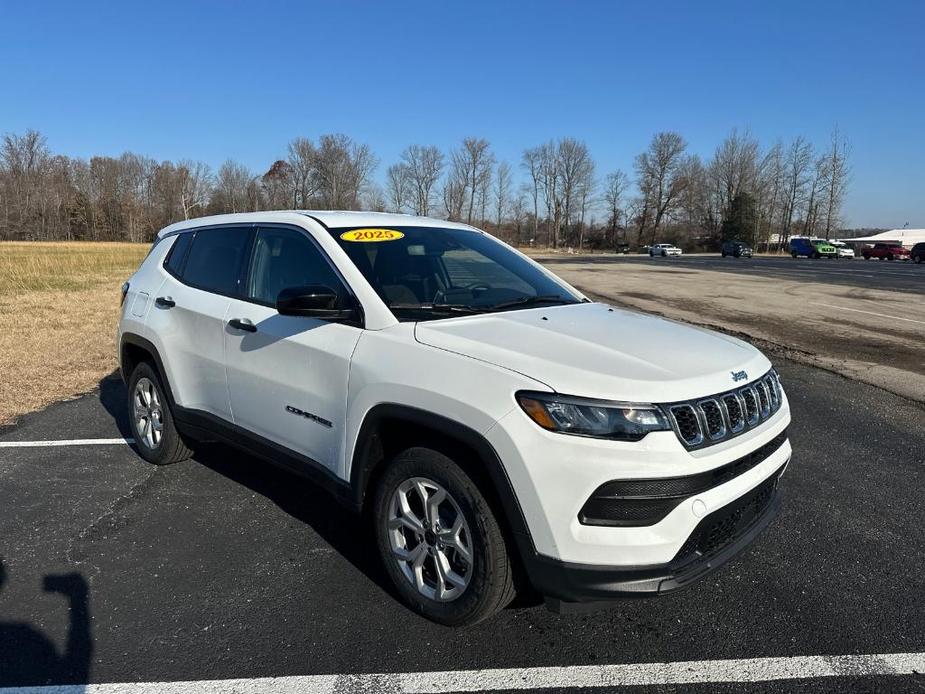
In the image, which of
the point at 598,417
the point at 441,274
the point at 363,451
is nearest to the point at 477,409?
the point at 598,417

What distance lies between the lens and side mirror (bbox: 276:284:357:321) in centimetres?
295

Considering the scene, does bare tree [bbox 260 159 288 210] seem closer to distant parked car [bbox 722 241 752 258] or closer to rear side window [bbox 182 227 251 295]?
distant parked car [bbox 722 241 752 258]

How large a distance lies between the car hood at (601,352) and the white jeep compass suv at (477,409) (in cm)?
1

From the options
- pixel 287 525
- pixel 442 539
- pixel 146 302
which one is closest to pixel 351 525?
pixel 287 525

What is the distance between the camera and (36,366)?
26.9ft

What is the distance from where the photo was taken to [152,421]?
4.74 metres

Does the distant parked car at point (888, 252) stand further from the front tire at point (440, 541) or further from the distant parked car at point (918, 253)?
the front tire at point (440, 541)

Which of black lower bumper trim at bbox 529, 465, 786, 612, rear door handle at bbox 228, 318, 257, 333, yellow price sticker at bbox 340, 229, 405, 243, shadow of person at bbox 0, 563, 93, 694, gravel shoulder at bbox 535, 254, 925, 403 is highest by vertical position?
yellow price sticker at bbox 340, 229, 405, 243

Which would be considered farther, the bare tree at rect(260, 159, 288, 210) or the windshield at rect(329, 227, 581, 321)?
the bare tree at rect(260, 159, 288, 210)

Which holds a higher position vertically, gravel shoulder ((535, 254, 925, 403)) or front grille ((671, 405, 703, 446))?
front grille ((671, 405, 703, 446))

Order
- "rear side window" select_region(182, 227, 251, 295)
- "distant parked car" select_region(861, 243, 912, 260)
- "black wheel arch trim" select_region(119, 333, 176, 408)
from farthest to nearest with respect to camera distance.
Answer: "distant parked car" select_region(861, 243, 912, 260)
"black wheel arch trim" select_region(119, 333, 176, 408)
"rear side window" select_region(182, 227, 251, 295)

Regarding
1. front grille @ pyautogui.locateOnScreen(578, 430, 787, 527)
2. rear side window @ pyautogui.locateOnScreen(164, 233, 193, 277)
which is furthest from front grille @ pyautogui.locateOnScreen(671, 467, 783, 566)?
rear side window @ pyautogui.locateOnScreen(164, 233, 193, 277)

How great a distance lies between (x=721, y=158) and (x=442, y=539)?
339 feet

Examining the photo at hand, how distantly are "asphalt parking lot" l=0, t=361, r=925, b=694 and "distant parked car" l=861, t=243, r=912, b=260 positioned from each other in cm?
6229
